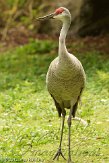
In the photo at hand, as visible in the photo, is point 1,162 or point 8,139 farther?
point 8,139

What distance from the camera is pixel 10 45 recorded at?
17.5m

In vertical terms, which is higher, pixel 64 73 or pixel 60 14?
pixel 60 14

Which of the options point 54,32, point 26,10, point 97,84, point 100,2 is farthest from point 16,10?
point 97,84

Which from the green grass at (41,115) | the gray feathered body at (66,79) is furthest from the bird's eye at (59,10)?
the green grass at (41,115)

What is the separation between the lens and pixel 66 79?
21.9 ft

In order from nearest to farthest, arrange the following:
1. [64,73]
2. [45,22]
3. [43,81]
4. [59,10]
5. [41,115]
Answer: [64,73] → [59,10] → [41,115] → [43,81] → [45,22]

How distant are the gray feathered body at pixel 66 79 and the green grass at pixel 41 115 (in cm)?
84

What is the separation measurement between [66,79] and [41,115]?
9.12 feet

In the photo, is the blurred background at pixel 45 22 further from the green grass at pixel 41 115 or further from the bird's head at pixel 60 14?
the bird's head at pixel 60 14

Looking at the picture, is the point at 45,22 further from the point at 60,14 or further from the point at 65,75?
the point at 65,75

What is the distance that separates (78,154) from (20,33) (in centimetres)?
1214

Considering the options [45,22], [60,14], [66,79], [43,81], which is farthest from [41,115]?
[45,22]

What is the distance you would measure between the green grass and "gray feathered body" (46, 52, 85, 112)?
840mm

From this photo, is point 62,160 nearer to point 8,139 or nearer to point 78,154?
point 78,154
